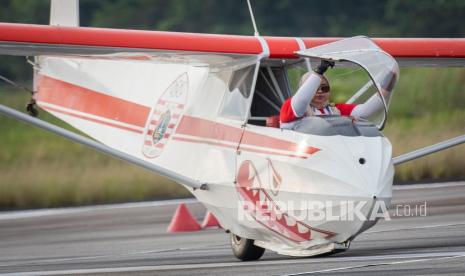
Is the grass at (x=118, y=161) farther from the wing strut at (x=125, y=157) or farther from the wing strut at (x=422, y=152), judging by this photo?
the wing strut at (x=125, y=157)

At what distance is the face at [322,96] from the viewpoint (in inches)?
427

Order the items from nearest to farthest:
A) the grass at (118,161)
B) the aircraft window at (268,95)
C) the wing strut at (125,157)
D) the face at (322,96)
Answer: the face at (322,96)
the aircraft window at (268,95)
the wing strut at (125,157)
the grass at (118,161)

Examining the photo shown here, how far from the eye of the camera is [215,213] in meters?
12.0

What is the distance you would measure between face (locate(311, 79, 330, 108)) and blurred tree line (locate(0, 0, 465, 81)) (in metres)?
24.9

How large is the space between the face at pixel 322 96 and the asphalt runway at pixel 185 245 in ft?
4.48

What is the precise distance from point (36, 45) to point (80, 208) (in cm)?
883

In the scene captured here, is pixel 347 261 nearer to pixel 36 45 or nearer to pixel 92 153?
pixel 36 45

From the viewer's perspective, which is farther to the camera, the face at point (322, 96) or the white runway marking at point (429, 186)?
the white runway marking at point (429, 186)

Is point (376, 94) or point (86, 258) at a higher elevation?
point (376, 94)

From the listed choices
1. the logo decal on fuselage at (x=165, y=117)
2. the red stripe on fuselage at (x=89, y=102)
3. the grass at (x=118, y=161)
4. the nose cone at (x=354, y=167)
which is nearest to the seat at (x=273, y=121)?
the nose cone at (x=354, y=167)

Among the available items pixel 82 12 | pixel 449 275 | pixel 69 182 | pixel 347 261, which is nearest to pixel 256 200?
pixel 347 261

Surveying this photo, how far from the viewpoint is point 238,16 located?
39.4 meters

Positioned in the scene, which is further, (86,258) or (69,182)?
(69,182)

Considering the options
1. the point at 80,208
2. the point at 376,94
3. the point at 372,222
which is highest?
the point at 376,94
